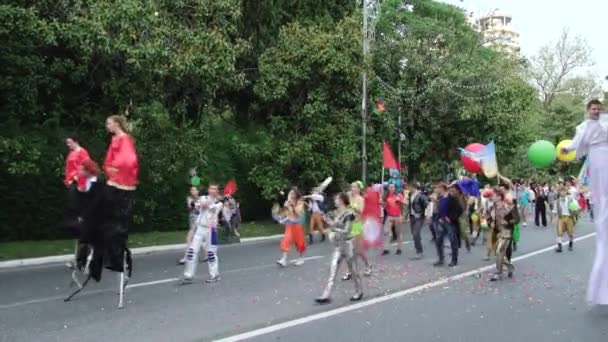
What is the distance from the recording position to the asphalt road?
7578 mm

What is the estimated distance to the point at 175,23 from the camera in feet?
59.7

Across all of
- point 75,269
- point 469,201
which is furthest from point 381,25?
point 75,269

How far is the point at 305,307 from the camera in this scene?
364 inches

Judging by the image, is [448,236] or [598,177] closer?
[598,177]

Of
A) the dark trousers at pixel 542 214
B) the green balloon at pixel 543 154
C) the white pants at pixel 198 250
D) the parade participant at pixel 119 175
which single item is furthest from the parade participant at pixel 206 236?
the dark trousers at pixel 542 214

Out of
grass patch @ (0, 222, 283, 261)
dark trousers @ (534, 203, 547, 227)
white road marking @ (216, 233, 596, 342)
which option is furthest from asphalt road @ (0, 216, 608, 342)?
dark trousers @ (534, 203, 547, 227)

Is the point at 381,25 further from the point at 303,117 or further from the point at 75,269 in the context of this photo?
the point at 75,269

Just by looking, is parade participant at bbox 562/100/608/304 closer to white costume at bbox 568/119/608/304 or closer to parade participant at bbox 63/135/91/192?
white costume at bbox 568/119/608/304

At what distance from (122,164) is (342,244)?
3.62 meters

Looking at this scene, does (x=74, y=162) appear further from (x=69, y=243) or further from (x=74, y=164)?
(x=69, y=243)

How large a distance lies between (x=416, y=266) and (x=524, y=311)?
5188 mm

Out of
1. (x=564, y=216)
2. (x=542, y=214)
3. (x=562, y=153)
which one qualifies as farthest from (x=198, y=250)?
(x=542, y=214)

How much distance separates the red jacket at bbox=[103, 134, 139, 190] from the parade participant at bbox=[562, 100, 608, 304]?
4731 millimetres

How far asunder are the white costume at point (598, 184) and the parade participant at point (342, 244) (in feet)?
11.3
